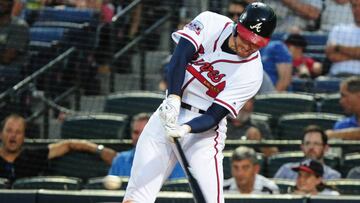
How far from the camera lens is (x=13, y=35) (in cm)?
881

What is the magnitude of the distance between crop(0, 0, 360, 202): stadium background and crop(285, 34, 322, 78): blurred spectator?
0.57 ft

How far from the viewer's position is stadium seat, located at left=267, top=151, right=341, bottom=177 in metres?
7.34

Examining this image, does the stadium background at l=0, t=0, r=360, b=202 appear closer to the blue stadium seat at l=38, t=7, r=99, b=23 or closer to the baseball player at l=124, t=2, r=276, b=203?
the blue stadium seat at l=38, t=7, r=99, b=23

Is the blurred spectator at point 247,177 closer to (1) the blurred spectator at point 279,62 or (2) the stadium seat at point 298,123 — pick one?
(2) the stadium seat at point 298,123

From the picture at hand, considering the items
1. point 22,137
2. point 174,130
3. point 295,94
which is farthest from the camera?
point 295,94

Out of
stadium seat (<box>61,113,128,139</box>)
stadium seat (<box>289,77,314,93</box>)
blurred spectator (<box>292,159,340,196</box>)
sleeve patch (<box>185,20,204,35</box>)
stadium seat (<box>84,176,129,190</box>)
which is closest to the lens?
sleeve patch (<box>185,20,204,35</box>)

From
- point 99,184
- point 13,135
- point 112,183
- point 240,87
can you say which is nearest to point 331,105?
point 99,184

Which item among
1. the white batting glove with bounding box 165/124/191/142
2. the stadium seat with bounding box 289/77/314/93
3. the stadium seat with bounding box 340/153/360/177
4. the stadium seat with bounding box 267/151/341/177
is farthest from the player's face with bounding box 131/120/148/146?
the white batting glove with bounding box 165/124/191/142

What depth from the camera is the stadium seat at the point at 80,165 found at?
7.79 meters

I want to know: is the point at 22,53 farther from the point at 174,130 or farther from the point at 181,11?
the point at 174,130

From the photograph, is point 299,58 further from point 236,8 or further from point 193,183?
point 193,183

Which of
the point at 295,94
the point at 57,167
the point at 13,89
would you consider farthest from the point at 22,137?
the point at 295,94

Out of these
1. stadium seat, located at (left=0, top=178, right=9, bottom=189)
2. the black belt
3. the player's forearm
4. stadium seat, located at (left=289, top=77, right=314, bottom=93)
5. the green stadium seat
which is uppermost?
the player's forearm

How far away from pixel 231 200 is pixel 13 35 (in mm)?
3210
